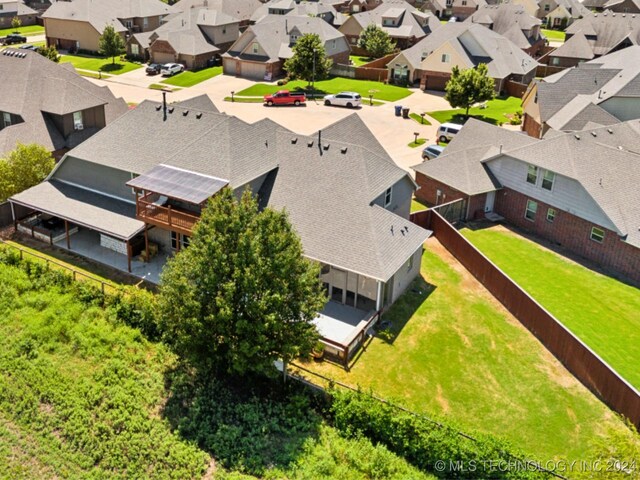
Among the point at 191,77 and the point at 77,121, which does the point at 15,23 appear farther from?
the point at 77,121

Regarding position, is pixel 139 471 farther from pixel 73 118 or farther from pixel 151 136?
pixel 73 118

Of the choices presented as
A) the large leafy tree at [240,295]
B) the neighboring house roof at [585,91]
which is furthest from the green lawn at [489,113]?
the large leafy tree at [240,295]

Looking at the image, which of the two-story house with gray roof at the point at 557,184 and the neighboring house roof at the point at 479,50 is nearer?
the two-story house with gray roof at the point at 557,184

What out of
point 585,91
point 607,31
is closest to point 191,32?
point 585,91

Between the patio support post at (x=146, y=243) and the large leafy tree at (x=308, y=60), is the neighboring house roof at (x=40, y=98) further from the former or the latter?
the large leafy tree at (x=308, y=60)

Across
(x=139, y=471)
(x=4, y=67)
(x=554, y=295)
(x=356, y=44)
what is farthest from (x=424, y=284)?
(x=356, y=44)

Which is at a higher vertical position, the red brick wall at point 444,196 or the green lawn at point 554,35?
the green lawn at point 554,35
